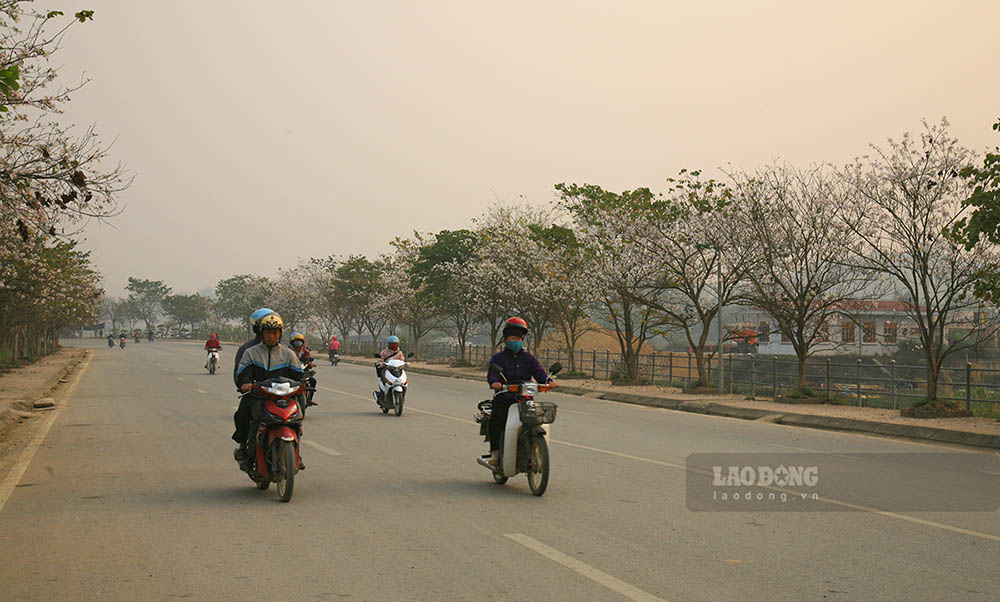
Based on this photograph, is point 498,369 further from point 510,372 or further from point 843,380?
point 843,380

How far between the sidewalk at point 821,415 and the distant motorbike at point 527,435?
10822 millimetres

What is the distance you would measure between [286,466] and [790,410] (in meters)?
17.5

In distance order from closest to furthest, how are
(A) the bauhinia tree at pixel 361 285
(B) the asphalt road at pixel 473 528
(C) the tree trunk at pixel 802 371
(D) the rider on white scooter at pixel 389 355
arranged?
(B) the asphalt road at pixel 473 528 → (D) the rider on white scooter at pixel 389 355 → (C) the tree trunk at pixel 802 371 → (A) the bauhinia tree at pixel 361 285

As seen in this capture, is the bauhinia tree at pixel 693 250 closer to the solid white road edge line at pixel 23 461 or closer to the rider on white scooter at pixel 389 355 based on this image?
the rider on white scooter at pixel 389 355

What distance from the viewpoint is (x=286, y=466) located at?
9.60 m

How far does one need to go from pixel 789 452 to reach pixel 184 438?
379 inches

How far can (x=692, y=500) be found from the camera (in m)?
9.91

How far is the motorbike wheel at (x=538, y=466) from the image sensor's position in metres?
9.99

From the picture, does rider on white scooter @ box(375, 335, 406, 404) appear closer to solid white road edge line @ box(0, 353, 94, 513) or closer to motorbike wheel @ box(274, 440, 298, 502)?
solid white road edge line @ box(0, 353, 94, 513)

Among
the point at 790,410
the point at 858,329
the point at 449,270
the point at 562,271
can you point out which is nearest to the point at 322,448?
the point at 790,410

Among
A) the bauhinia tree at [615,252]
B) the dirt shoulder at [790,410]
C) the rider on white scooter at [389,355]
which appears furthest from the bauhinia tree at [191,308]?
the rider on white scooter at [389,355]

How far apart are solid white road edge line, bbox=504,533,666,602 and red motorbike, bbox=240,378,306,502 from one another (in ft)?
8.71

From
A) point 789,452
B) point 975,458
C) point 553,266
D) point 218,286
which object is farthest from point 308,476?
point 218,286

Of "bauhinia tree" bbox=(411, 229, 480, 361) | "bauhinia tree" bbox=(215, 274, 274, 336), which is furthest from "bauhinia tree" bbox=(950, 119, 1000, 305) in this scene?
"bauhinia tree" bbox=(215, 274, 274, 336)
